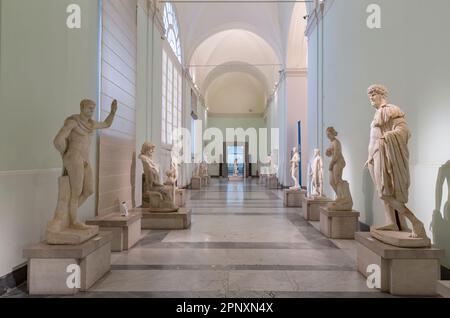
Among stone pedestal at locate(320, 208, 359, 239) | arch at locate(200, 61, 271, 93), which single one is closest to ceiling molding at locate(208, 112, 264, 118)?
arch at locate(200, 61, 271, 93)

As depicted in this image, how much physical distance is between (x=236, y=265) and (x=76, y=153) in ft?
8.32

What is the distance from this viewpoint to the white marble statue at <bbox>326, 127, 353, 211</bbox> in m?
6.63

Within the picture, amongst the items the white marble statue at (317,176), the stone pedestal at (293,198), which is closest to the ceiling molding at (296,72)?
the stone pedestal at (293,198)

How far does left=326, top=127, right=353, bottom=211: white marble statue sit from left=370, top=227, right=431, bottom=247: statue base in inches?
102

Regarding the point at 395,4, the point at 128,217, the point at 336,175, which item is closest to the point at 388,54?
the point at 395,4

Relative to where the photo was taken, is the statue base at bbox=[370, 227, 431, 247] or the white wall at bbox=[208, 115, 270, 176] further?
the white wall at bbox=[208, 115, 270, 176]

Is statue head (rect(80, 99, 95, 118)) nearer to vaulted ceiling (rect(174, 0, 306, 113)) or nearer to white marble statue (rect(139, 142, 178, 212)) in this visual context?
white marble statue (rect(139, 142, 178, 212))

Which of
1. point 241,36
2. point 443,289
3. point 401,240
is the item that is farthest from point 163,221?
point 241,36

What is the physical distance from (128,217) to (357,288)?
12.4 feet

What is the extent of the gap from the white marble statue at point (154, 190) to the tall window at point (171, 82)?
220 inches

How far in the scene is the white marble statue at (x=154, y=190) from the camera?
746cm

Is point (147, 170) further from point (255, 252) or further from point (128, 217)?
point (255, 252)

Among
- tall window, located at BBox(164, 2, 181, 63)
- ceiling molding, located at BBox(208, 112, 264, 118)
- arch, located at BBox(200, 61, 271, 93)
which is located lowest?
ceiling molding, located at BBox(208, 112, 264, 118)

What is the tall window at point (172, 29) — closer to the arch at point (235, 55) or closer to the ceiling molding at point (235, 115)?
the arch at point (235, 55)
